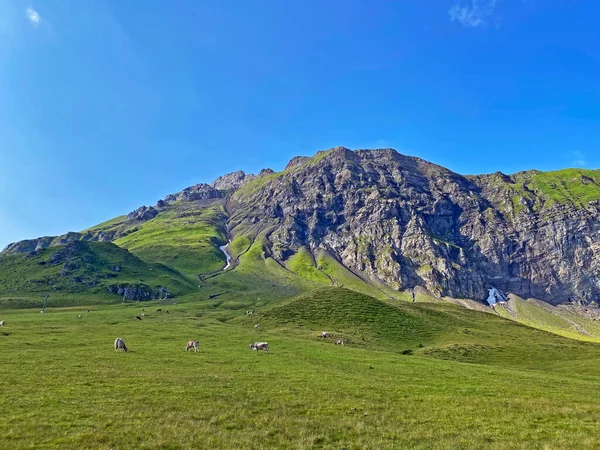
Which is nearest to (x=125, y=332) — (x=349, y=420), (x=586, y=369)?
(x=349, y=420)

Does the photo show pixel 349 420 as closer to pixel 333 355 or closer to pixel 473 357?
pixel 333 355

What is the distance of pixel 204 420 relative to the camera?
24172mm

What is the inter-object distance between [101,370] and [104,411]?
14872mm

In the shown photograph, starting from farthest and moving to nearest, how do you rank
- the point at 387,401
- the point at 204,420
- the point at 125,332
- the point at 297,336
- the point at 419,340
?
the point at 419,340 < the point at 297,336 < the point at 125,332 < the point at 387,401 < the point at 204,420

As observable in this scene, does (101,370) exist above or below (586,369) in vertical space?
above

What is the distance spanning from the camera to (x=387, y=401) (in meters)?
31.1

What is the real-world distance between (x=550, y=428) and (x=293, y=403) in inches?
725

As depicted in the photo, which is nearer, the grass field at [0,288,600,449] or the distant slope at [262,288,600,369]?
the grass field at [0,288,600,449]

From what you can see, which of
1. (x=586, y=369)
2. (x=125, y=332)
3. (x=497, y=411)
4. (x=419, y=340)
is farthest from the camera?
(x=419, y=340)

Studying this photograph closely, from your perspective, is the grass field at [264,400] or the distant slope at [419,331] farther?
the distant slope at [419,331]

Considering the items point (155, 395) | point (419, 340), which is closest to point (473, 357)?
point (419, 340)

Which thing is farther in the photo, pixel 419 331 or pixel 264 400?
pixel 419 331

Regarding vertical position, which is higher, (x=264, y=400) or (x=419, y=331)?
(x=264, y=400)

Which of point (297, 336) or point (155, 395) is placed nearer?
point (155, 395)
